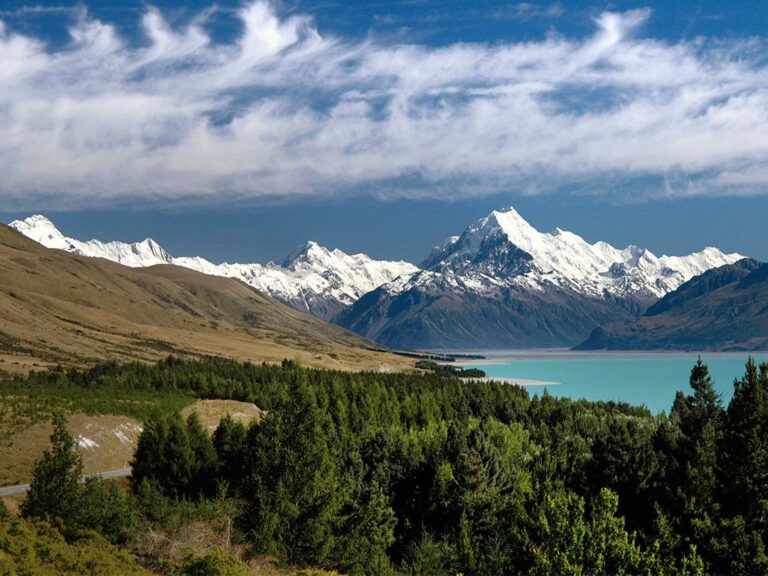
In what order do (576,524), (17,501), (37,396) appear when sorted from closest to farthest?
(576,524) → (17,501) → (37,396)

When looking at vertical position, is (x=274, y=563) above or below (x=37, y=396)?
below

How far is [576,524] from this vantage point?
4372cm

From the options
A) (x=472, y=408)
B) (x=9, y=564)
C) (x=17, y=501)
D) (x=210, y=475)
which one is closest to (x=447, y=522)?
(x=210, y=475)

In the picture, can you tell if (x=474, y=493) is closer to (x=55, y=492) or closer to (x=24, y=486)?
(x=55, y=492)

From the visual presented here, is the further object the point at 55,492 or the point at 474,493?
the point at 474,493

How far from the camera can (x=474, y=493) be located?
74.2 metres

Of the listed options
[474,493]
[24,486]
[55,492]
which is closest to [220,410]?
[24,486]

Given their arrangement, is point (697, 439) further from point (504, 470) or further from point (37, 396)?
point (37, 396)

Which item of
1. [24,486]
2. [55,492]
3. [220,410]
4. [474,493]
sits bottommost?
[24,486]

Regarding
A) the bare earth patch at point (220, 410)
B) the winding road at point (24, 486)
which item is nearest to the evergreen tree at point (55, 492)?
the winding road at point (24, 486)

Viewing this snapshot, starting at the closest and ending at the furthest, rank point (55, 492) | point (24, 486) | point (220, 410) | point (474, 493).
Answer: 1. point (55, 492)
2. point (474, 493)
3. point (24, 486)
4. point (220, 410)

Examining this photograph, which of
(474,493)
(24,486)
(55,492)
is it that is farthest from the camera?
(24,486)

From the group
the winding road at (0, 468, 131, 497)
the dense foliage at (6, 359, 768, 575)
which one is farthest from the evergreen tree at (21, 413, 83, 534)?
the winding road at (0, 468, 131, 497)

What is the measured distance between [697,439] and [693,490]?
4.85 metres
